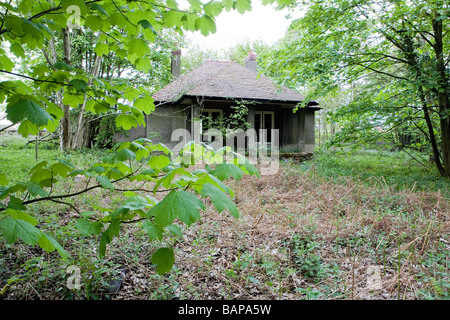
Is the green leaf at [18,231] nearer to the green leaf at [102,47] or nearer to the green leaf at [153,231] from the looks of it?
the green leaf at [153,231]

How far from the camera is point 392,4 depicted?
6582mm

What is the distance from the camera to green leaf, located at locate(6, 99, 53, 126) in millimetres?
1278

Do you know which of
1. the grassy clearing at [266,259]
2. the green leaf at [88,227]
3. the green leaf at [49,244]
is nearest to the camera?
the green leaf at [49,244]

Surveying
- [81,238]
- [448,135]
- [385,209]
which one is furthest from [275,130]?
[81,238]

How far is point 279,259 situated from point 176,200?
2299 millimetres

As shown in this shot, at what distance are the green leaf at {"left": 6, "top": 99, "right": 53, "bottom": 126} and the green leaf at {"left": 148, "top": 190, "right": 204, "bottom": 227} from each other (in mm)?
744

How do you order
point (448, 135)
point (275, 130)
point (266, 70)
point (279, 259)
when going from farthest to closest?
point (275, 130), point (266, 70), point (448, 135), point (279, 259)

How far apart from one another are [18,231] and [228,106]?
13.4 metres

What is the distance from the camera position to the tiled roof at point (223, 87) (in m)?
12.0

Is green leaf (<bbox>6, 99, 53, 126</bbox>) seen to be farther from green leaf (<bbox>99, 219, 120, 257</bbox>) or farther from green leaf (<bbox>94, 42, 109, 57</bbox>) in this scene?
green leaf (<bbox>94, 42, 109, 57</bbox>)

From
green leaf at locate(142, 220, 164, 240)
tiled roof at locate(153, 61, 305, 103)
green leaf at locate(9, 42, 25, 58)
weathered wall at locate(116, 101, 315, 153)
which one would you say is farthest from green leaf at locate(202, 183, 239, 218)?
weathered wall at locate(116, 101, 315, 153)

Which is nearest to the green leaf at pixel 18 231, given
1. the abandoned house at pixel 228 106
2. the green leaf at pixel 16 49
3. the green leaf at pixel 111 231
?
the green leaf at pixel 111 231

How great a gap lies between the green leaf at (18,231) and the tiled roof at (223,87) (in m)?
10.4
